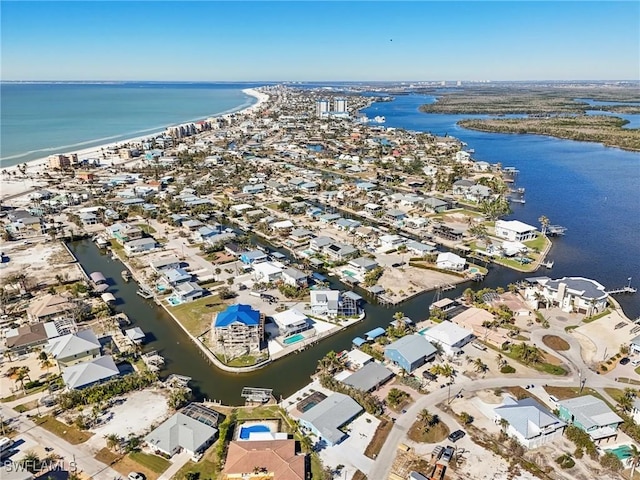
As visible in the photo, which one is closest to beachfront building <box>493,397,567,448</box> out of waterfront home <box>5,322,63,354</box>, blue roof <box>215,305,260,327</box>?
blue roof <box>215,305,260,327</box>

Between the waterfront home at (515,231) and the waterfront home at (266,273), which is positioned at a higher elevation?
the waterfront home at (515,231)

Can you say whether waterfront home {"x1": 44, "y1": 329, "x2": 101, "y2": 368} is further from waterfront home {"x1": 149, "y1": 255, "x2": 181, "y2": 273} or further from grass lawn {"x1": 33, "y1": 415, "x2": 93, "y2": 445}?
waterfront home {"x1": 149, "y1": 255, "x2": 181, "y2": 273}

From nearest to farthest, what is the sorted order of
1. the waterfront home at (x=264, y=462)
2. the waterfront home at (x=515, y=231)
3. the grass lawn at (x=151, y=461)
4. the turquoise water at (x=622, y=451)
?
1. the waterfront home at (x=264, y=462)
2. the grass lawn at (x=151, y=461)
3. the turquoise water at (x=622, y=451)
4. the waterfront home at (x=515, y=231)

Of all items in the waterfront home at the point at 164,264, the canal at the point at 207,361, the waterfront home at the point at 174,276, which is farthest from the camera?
the waterfront home at the point at 164,264

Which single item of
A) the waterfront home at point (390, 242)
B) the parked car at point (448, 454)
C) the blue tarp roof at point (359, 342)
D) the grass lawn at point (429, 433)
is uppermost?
the waterfront home at point (390, 242)

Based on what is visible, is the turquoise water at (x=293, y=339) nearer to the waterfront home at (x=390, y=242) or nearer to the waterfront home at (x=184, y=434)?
the waterfront home at (x=184, y=434)

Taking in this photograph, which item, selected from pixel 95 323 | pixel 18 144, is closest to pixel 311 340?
pixel 95 323

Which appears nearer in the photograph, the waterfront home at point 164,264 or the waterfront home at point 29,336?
the waterfront home at point 29,336

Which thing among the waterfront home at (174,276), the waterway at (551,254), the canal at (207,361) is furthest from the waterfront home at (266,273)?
the waterfront home at (174,276)
